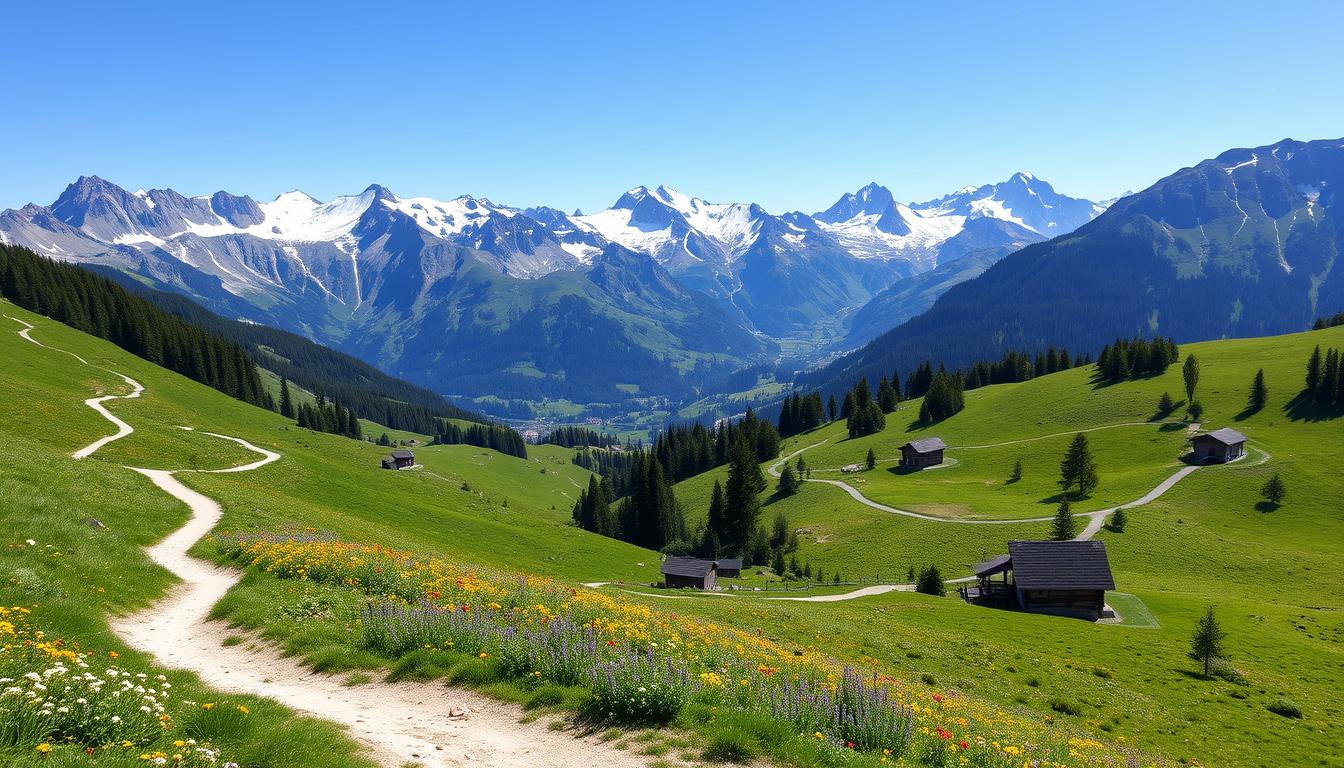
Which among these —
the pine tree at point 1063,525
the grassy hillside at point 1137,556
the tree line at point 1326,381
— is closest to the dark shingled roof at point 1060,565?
the grassy hillside at point 1137,556

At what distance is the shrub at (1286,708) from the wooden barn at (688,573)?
45.2 meters

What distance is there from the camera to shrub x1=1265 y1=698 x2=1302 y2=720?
31.4 metres

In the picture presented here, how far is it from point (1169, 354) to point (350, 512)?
161m

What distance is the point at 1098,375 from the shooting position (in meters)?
143

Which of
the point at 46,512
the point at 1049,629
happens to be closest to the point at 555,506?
the point at 1049,629

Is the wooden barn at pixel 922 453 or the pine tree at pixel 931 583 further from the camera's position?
the wooden barn at pixel 922 453

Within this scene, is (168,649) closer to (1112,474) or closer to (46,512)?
(46,512)

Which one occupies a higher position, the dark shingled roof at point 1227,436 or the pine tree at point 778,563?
the dark shingled roof at point 1227,436

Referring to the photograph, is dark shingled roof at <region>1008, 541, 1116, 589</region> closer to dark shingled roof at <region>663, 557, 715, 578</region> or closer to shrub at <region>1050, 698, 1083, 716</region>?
dark shingled roof at <region>663, 557, 715, 578</region>

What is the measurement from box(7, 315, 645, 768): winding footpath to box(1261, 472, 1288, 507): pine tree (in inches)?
4232

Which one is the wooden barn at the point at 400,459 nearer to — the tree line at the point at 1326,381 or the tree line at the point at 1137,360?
the tree line at the point at 1137,360

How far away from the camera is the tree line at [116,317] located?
118188 mm

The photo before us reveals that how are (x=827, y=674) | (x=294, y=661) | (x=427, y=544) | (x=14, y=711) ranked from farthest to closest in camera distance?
1. (x=427, y=544)
2. (x=827, y=674)
3. (x=294, y=661)
4. (x=14, y=711)

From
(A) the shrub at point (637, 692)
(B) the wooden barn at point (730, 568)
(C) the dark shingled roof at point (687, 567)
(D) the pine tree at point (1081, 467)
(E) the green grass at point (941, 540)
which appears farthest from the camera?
(D) the pine tree at point (1081, 467)
